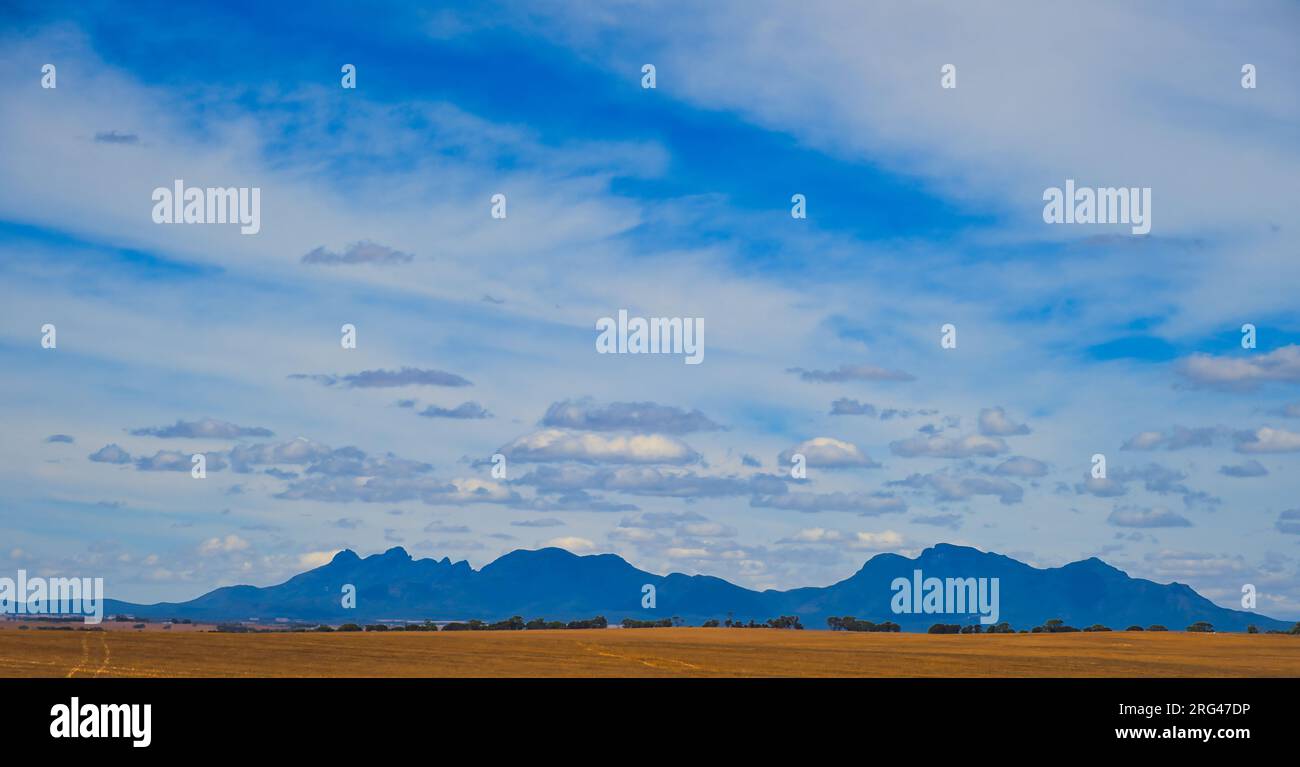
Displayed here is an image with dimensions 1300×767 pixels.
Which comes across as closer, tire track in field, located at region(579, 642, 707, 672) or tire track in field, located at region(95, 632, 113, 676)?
tire track in field, located at region(95, 632, 113, 676)

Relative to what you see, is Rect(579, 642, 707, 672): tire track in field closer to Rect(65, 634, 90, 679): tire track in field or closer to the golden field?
the golden field

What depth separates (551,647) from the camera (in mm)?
146375

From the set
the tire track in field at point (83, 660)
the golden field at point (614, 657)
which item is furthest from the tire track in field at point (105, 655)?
the tire track in field at point (83, 660)

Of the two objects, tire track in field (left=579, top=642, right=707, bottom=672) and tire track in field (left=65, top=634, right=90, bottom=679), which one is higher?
tire track in field (left=65, top=634, right=90, bottom=679)

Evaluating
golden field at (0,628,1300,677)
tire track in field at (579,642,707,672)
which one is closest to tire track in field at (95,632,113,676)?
golden field at (0,628,1300,677)

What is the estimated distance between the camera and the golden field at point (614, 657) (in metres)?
101

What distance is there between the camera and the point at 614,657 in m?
126

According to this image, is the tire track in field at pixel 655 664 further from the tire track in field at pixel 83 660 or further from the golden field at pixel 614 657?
the tire track in field at pixel 83 660

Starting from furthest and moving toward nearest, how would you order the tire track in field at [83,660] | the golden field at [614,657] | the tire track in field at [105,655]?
1. the golden field at [614,657]
2. the tire track in field at [105,655]
3. the tire track in field at [83,660]

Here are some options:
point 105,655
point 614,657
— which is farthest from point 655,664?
point 105,655

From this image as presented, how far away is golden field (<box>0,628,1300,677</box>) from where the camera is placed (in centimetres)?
10100
